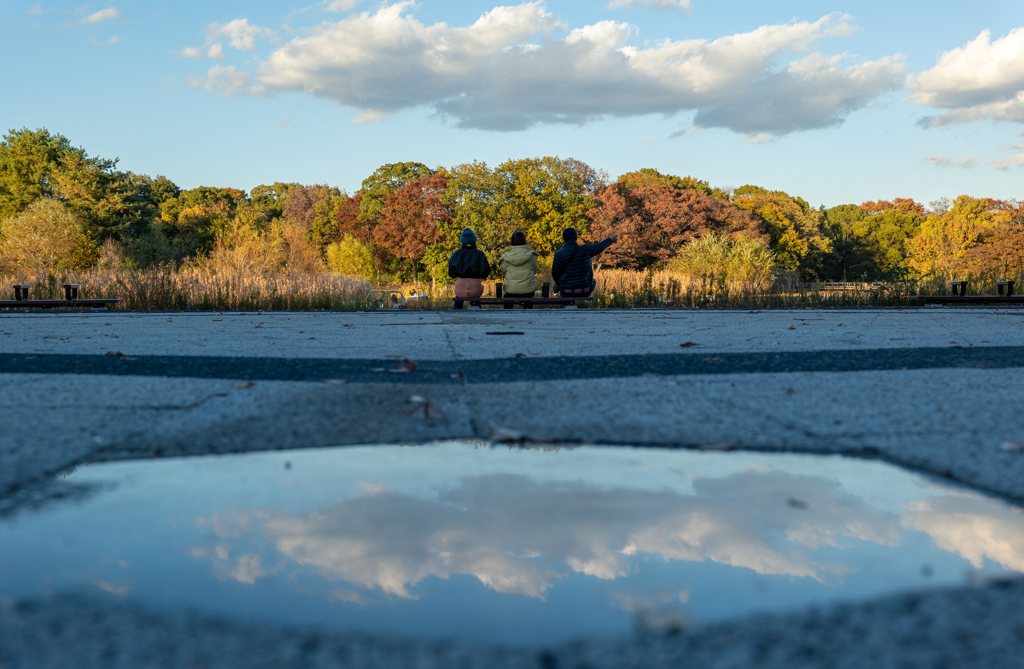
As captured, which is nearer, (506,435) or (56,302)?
(506,435)

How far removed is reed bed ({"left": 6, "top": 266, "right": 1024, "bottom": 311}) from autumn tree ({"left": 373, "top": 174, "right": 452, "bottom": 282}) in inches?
1501

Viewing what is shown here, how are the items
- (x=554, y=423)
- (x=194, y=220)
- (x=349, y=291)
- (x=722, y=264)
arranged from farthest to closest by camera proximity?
(x=194, y=220) < (x=722, y=264) < (x=349, y=291) < (x=554, y=423)

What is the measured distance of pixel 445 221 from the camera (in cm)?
5272

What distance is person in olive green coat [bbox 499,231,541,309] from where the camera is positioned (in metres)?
12.0

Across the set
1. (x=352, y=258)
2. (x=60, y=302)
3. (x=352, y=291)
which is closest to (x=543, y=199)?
(x=352, y=258)

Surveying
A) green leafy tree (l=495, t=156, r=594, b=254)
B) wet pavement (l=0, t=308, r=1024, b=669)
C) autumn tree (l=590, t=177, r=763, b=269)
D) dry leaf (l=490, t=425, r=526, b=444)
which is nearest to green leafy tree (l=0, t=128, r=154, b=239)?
green leafy tree (l=495, t=156, r=594, b=254)

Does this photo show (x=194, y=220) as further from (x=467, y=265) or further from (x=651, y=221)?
(x=467, y=265)

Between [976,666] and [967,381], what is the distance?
3.18 m

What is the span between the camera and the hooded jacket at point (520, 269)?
1200 centimetres

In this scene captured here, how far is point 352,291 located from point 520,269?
4.12m

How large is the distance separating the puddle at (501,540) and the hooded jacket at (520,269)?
964 centimetres

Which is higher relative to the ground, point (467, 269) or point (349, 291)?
point (467, 269)


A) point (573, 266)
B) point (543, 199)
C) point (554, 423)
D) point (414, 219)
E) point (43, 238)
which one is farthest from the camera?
point (414, 219)

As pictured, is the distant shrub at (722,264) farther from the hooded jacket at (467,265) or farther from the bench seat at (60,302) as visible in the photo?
the bench seat at (60,302)
